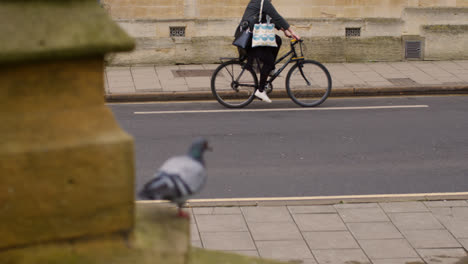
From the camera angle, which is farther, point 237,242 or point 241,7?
point 241,7

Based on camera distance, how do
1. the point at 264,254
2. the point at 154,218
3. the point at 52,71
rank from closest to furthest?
1. the point at 52,71
2. the point at 154,218
3. the point at 264,254

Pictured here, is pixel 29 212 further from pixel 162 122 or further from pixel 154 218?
pixel 162 122

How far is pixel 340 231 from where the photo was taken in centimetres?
755

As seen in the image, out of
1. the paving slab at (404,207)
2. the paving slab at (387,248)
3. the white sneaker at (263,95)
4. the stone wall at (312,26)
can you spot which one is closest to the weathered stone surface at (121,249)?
the paving slab at (387,248)

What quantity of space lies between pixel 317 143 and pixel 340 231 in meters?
3.70

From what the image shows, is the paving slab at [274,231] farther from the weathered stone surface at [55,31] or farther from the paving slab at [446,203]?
the weathered stone surface at [55,31]

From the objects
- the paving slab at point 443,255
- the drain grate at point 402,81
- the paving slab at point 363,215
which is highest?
the drain grate at point 402,81

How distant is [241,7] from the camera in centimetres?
1852

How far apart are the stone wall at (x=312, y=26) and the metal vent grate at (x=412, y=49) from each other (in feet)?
0.41

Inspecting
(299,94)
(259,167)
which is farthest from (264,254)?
(299,94)

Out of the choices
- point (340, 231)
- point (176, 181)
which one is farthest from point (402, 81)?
point (176, 181)

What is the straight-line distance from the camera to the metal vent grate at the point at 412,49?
18.0 m

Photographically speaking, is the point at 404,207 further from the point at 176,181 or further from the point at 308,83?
the point at 176,181

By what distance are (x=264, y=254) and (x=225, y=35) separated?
11462 mm
